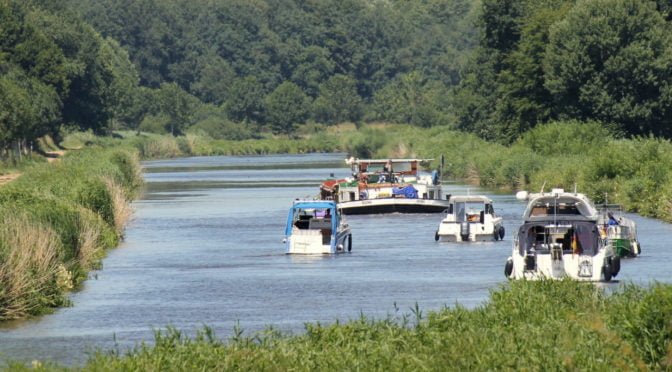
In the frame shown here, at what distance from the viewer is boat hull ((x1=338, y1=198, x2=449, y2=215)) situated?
80.0 m

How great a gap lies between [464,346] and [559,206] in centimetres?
2179

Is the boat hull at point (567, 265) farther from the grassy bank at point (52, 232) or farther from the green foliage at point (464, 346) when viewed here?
the green foliage at point (464, 346)

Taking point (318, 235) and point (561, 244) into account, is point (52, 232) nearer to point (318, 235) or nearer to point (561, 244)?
point (561, 244)

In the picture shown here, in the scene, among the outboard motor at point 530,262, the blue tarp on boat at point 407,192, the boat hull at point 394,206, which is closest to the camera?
the outboard motor at point 530,262

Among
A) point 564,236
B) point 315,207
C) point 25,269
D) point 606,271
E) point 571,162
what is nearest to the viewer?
point 25,269

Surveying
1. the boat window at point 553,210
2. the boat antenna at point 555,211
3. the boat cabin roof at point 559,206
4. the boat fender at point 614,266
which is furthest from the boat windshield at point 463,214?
the boat fender at point 614,266

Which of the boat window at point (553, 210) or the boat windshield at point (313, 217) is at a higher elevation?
the boat window at point (553, 210)

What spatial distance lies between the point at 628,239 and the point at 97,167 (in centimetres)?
3243

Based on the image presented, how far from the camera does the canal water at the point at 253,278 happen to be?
37.1 meters

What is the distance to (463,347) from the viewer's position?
25.2m

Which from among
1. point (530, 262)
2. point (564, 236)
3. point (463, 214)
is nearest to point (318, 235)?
point (463, 214)

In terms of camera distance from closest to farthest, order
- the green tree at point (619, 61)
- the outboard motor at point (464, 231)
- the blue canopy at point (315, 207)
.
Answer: the blue canopy at point (315, 207)
the outboard motor at point (464, 231)
the green tree at point (619, 61)

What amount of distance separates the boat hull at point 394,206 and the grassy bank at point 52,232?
1499cm

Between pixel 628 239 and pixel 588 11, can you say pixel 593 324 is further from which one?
pixel 588 11
